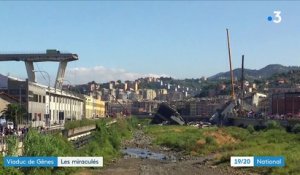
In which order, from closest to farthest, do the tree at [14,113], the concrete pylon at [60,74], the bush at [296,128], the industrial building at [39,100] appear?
the tree at [14,113]
the industrial building at [39,100]
the bush at [296,128]
the concrete pylon at [60,74]

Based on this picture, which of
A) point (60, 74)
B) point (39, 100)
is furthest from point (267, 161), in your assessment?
point (60, 74)

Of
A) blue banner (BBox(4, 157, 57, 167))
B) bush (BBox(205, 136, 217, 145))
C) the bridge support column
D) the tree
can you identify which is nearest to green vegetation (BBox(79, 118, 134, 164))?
the tree

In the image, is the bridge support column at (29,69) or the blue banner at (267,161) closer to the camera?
the blue banner at (267,161)

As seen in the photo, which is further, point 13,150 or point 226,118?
point 226,118

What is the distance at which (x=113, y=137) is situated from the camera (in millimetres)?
86188

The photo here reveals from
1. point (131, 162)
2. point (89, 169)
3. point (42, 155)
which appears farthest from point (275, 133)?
point (42, 155)

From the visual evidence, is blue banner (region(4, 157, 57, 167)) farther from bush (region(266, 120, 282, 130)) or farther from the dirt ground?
bush (region(266, 120, 282, 130))

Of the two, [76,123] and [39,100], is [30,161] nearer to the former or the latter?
[76,123]

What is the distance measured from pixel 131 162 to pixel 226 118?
119m

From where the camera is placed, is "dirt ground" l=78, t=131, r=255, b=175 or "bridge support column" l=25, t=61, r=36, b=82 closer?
"dirt ground" l=78, t=131, r=255, b=175

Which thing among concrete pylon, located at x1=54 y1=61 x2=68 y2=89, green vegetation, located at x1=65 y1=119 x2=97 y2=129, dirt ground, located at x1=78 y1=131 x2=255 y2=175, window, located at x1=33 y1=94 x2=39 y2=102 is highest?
concrete pylon, located at x1=54 y1=61 x2=68 y2=89

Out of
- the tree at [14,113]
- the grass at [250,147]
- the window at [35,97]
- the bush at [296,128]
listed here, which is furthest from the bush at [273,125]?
the tree at [14,113]

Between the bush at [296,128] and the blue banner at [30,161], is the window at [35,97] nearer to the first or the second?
the bush at [296,128]

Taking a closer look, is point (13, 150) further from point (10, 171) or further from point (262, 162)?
point (262, 162)
